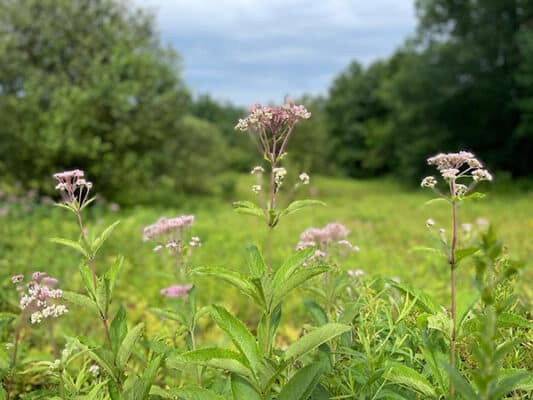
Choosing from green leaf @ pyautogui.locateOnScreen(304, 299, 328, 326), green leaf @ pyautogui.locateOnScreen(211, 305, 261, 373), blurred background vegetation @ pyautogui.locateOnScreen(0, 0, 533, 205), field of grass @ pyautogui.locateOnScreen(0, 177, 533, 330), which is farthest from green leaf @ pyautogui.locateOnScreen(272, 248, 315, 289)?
blurred background vegetation @ pyautogui.locateOnScreen(0, 0, 533, 205)

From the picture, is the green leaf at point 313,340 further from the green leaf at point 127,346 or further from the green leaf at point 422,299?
the green leaf at point 127,346

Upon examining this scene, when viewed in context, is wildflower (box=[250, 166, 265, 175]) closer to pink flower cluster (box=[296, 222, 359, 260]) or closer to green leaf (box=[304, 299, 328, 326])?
green leaf (box=[304, 299, 328, 326])

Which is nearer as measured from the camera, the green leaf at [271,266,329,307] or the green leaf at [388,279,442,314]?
the green leaf at [271,266,329,307]

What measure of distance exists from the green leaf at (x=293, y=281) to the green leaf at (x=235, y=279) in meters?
0.05

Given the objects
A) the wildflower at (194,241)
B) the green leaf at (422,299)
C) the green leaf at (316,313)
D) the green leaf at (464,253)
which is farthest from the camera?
the wildflower at (194,241)

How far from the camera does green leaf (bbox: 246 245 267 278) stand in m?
1.68

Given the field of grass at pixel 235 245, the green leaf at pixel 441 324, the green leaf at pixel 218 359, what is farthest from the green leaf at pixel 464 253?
the field of grass at pixel 235 245

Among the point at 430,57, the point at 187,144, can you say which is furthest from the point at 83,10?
the point at 430,57

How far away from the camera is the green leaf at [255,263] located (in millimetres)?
1685

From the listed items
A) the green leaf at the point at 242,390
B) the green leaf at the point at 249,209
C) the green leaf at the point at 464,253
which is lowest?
the green leaf at the point at 242,390

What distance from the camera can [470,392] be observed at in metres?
1.27

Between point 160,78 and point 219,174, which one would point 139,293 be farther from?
point 219,174

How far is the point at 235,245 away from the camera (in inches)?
345

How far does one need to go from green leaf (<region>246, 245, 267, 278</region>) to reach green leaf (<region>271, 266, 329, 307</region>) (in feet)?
0.22
